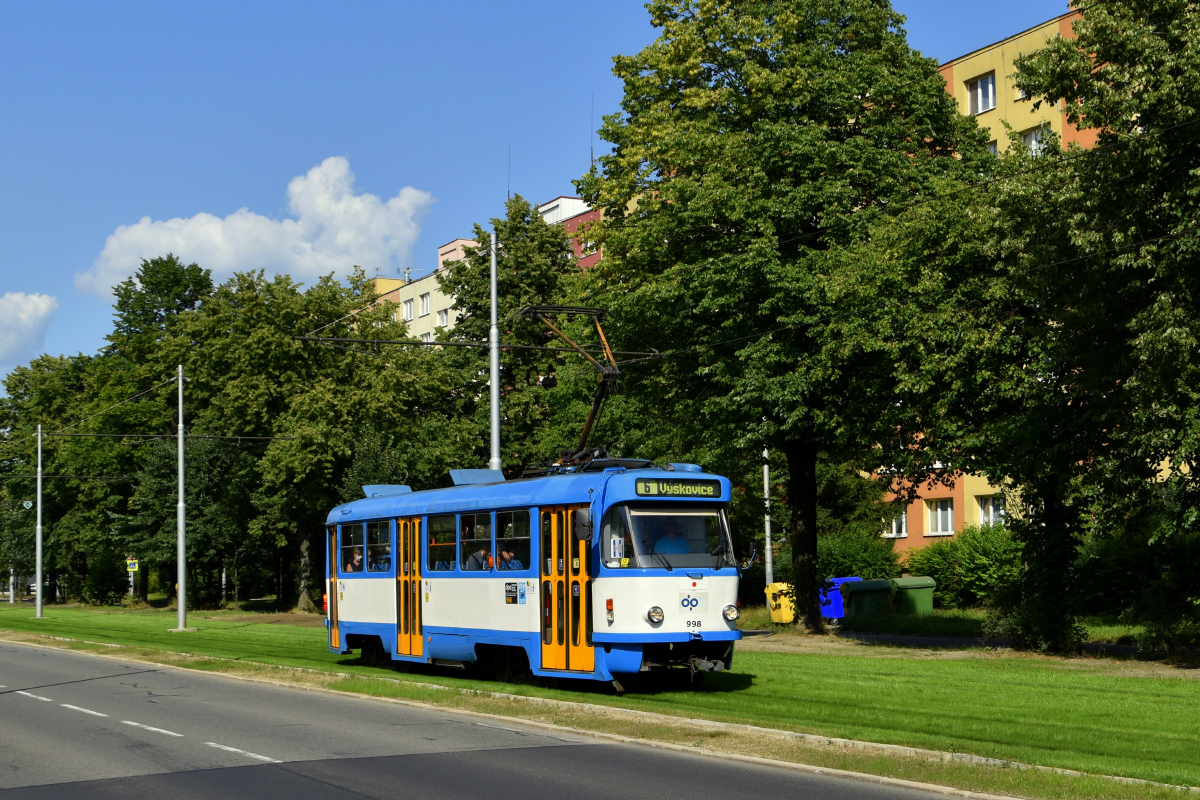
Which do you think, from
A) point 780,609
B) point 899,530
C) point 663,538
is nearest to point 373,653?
point 663,538

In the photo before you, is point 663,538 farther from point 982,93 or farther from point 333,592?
point 982,93

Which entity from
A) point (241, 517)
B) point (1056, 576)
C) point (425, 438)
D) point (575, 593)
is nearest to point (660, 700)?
point (575, 593)

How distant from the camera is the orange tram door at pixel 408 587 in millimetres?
20906

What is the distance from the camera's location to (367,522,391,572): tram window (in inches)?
868

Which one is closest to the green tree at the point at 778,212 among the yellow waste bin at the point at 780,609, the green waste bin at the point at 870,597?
the yellow waste bin at the point at 780,609

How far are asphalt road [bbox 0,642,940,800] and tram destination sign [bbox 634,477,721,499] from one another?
150 inches

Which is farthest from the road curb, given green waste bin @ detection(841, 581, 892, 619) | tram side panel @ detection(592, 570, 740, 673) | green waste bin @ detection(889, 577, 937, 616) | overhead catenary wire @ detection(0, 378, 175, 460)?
overhead catenary wire @ detection(0, 378, 175, 460)

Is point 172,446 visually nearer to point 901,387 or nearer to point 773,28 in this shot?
point 773,28

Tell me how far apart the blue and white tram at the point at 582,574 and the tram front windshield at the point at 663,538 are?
0.04ft

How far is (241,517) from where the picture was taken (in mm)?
57344

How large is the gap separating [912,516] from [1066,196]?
3503 centimetres

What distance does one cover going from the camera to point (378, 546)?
22391mm

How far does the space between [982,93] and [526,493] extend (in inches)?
1438

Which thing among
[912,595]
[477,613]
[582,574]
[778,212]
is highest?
[778,212]
